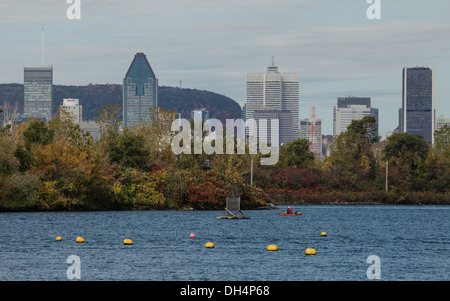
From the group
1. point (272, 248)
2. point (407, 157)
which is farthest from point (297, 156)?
point (272, 248)

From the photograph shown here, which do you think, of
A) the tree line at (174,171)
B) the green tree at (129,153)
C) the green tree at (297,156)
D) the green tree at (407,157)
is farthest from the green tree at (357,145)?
the green tree at (129,153)

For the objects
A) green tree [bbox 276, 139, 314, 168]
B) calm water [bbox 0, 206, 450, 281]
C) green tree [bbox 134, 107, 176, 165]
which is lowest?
calm water [bbox 0, 206, 450, 281]

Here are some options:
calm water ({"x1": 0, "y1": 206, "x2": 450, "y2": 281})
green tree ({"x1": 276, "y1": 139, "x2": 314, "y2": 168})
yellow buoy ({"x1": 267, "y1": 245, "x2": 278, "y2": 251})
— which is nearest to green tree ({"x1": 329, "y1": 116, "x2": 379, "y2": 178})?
green tree ({"x1": 276, "y1": 139, "x2": 314, "y2": 168})

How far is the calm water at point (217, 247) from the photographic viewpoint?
43.0 metres

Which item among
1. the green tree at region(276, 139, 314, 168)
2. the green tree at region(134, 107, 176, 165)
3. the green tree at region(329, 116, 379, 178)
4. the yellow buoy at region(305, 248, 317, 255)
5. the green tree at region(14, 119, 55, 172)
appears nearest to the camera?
the yellow buoy at region(305, 248, 317, 255)

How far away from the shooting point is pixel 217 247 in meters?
55.8

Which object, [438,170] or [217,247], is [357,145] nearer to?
[438,170]

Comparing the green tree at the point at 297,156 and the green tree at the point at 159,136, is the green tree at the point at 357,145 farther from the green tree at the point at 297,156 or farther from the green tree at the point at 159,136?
the green tree at the point at 159,136

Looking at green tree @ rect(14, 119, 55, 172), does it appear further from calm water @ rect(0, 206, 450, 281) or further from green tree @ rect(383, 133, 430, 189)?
green tree @ rect(383, 133, 430, 189)

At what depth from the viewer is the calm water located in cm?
4300

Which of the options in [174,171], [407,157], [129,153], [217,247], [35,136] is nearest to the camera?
[217,247]
